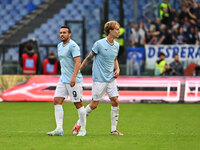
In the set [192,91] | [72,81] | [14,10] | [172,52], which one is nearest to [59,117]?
[72,81]

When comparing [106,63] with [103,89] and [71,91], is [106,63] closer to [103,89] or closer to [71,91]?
[103,89]

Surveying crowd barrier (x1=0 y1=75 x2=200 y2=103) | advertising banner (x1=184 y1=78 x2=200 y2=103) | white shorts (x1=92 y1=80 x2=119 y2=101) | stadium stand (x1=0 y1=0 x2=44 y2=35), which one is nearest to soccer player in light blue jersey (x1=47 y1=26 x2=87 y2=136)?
white shorts (x1=92 y1=80 x2=119 y2=101)

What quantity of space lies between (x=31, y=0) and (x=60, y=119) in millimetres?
19734

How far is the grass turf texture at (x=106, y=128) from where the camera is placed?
8.59 m

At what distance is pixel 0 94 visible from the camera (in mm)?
20562

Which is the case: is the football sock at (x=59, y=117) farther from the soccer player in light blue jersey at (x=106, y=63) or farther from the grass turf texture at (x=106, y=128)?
the soccer player in light blue jersey at (x=106, y=63)

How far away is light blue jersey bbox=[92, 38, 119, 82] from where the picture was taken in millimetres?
10117

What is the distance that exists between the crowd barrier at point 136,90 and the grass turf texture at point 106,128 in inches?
30.6

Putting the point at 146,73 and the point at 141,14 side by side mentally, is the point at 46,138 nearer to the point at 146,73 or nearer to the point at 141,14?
the point at 146,73

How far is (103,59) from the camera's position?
10141 millimetres

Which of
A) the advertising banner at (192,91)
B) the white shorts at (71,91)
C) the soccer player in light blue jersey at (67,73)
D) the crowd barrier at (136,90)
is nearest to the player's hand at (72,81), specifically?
the soccer player in light blue jersey at (67,73)

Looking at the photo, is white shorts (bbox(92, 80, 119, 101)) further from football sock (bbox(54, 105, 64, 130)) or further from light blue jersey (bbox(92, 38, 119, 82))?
football sock (bbox(54, 105, 64, 130))

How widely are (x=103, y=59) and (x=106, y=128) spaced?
7.07 feet

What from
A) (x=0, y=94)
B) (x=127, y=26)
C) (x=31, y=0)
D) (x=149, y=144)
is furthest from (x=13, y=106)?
(x=31, y=0)
